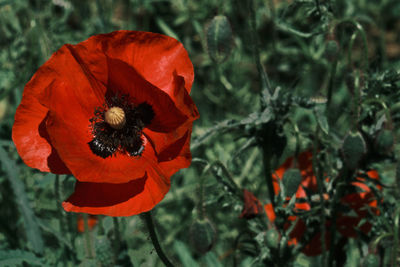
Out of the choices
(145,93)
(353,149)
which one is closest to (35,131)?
(145,93)

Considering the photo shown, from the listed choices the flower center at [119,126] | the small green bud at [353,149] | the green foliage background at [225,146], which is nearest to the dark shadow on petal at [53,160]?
the flower center at [119,126]

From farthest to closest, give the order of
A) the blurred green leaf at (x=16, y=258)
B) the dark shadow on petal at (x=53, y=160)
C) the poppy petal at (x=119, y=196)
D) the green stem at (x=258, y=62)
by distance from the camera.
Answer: the green stem at (x=258, y=62) → the blurred green leaf at (x=16, y=258) → the dark shadow on petal at (x=53, y=160) → the poppy petal at (x=119, y=196)

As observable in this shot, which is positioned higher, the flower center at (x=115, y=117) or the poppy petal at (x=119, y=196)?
the flower center at (x=115, y=117)

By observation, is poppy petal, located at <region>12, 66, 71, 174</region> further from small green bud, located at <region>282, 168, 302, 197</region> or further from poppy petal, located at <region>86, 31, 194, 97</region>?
small green bud, located at <region>282, 168, 302, 197</region>

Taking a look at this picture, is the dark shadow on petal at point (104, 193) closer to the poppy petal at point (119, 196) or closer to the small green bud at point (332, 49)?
the poppy petal at point (119, 196)

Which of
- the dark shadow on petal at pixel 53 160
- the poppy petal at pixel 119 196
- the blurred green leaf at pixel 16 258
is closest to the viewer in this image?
the poppy petal at pixel 119 196

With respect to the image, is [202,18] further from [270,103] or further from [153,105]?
[153,105]

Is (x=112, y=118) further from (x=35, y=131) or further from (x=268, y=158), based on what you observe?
(x=268, y=158)
